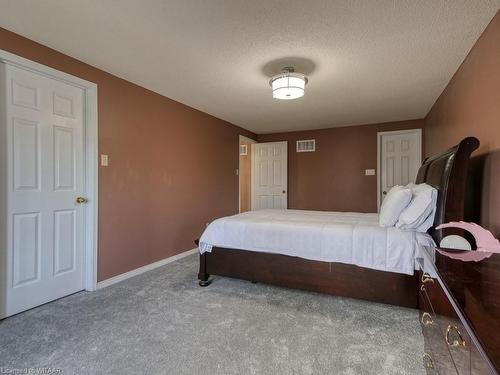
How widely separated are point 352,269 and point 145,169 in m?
2.58

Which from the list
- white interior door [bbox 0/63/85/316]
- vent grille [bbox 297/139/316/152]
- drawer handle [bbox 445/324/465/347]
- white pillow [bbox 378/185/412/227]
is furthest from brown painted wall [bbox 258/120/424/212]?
drawer handle [bbox 445/324/465/347]

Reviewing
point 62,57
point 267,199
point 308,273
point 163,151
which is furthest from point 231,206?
point 62,57

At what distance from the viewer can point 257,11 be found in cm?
180

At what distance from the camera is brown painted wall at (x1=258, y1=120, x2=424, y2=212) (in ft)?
16.6

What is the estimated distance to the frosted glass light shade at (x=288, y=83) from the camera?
2596 mm

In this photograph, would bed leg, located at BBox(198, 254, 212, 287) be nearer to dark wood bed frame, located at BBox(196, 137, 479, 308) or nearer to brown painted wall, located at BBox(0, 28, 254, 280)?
dark wood bed frame, located at BBox(196, 137, 479, 308)

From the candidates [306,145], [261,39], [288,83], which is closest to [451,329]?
[261,39]

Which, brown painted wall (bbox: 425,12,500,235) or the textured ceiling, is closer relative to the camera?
the textured ceiling

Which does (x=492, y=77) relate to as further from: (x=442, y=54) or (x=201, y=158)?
(x=201, y=158)

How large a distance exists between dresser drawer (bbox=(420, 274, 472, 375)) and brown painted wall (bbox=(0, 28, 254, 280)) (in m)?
2.86

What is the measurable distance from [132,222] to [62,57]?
1.78m

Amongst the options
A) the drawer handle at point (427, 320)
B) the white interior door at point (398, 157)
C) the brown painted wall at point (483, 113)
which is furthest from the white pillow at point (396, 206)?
the white interior door at point (398, 157)

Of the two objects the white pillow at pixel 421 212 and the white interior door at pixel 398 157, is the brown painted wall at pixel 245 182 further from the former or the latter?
the white pillow at pixel 421 212

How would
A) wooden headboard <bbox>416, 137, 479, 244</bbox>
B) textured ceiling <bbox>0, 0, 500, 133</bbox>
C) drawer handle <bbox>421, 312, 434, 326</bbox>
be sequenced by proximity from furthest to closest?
1. wooden headboard <bbox>416, 137, 479, 244</bbox>
2. textured ceiling <bbox>0, 0, 500, 133</bbox>
3. drawer handle <bbox>421, 312, 434, 326</bbox>
